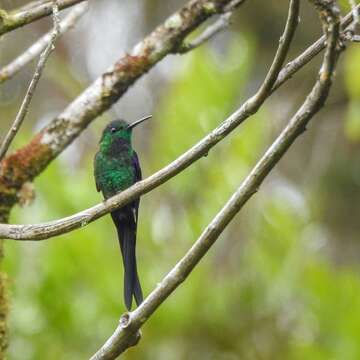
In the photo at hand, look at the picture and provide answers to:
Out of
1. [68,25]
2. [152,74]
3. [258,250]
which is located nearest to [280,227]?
[258,250]

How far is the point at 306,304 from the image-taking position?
6738 millimetres

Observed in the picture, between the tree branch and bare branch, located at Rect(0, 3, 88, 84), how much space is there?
144 cm

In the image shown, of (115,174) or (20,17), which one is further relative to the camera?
(115,174)

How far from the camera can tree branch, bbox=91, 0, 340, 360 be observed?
8.20ft

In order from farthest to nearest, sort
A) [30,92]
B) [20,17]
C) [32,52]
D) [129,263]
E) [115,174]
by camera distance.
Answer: [115,174] → [32,52] → [129,263] → [20,17] → [30,92]

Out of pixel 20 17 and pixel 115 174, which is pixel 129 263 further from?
pixel 20 17

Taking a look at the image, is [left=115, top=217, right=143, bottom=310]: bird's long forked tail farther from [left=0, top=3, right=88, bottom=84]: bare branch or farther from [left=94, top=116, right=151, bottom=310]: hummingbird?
[left=0, top=3, right=88, bottom=84]: bare branch

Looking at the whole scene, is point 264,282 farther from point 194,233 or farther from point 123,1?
point 123,1

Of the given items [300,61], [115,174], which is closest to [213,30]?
[115,174]

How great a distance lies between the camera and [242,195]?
2.79 m

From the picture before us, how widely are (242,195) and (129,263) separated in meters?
1.30

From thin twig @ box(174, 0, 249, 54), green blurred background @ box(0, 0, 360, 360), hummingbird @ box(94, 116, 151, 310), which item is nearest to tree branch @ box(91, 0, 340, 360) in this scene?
hummingbird @ box(94, 116, 151, 310)

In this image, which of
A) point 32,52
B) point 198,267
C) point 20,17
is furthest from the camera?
point 198,267

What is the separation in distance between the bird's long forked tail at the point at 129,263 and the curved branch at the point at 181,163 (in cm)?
86
